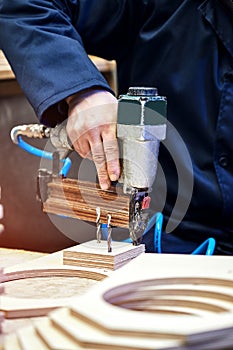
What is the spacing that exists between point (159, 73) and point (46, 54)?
309 millimetres

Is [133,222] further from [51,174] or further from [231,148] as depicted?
[231,148]

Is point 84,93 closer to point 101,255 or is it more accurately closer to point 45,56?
point 45,56

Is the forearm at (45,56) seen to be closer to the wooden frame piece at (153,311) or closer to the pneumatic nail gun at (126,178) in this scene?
the pneumatic nail gun at (126,178)

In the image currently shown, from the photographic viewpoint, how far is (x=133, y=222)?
3.62 feet

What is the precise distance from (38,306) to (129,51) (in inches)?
31.7

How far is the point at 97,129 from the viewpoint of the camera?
1161 mm

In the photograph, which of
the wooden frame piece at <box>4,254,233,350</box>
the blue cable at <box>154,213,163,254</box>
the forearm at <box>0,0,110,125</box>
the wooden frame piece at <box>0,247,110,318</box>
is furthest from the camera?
the blue cable at <box>154,213,163,254</box>

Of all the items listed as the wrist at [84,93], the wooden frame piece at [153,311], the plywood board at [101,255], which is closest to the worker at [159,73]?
the wrist at [84,93]

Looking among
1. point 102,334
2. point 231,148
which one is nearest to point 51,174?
point 231,148

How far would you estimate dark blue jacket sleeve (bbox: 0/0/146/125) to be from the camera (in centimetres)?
121

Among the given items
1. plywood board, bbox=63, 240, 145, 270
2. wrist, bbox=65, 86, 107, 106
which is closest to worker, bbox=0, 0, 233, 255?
wrist, bbox=65, 86, 107, 106

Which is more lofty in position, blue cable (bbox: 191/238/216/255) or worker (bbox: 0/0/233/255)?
worker (bbox: 0/0/233/255)

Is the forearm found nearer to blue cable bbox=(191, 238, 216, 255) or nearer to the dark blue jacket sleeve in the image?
the dark blue jacket sleeve

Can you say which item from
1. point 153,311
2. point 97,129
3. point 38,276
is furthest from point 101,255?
point 153,311
